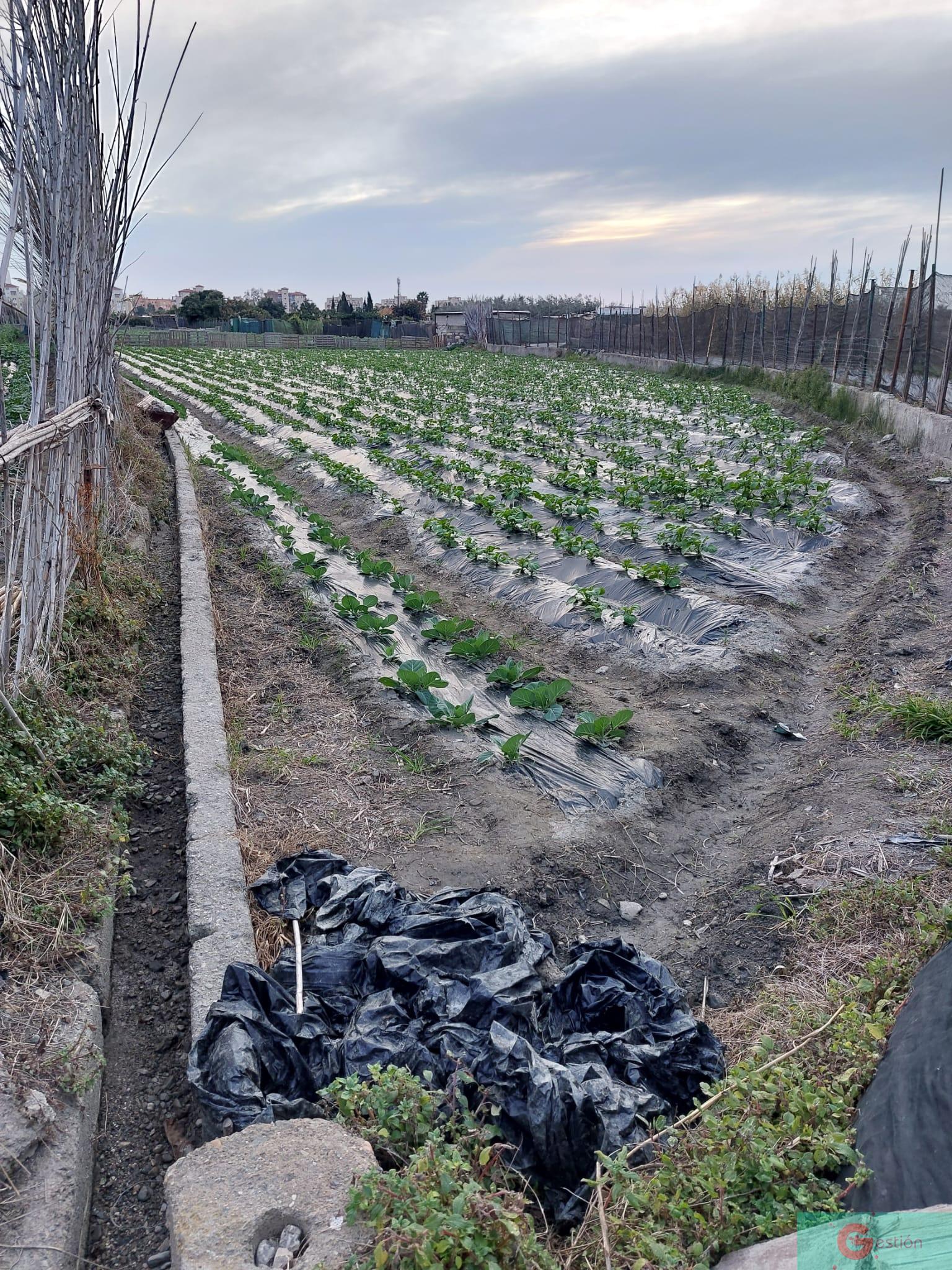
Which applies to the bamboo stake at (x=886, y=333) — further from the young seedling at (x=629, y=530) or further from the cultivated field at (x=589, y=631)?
the young seedling at (x=629, y=530)

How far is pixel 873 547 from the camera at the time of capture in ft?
29.3

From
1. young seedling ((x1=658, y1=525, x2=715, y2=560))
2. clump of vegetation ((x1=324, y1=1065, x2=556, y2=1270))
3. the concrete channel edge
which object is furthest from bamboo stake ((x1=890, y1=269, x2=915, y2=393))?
clump of vegetation ((x1=324, y1=1065, x2=556, y2=1270))

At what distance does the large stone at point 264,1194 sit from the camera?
1.98 meters

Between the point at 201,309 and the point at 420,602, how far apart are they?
2454 inches

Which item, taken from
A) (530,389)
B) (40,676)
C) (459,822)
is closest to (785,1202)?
(459,822)

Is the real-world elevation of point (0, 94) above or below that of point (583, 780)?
above

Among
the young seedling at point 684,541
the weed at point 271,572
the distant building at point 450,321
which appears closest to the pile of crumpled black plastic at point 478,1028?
the weed at point 271,572

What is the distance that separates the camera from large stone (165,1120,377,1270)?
77.9 inches

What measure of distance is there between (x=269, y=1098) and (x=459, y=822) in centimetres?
185

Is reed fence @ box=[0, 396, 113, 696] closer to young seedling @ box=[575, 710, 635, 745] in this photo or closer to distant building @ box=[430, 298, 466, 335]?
young seedling @ box=[575, 710, 635, 745]

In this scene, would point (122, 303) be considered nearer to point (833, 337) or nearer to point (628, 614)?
point (628, 614)

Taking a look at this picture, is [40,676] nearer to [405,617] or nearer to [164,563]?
[405,617]

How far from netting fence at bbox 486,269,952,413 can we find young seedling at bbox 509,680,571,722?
32.0 feet

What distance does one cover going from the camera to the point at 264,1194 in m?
2.10
